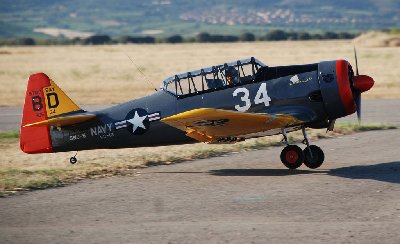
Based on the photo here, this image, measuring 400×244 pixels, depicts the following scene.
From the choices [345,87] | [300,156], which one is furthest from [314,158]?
[345,87]

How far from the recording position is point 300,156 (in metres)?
15.8

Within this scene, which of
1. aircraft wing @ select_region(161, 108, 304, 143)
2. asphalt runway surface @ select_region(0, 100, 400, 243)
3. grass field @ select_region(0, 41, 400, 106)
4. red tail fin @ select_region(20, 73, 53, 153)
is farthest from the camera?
grass field @ select_region(0, 41, 400, 106)

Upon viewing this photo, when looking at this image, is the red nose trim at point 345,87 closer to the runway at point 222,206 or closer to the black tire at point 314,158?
the black tire at point 314,158

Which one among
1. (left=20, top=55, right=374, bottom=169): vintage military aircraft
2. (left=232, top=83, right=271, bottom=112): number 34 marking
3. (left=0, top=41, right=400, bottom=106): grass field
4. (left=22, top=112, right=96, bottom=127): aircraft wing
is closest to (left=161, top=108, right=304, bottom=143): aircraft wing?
(left=20, top=55, right=374, bottom=169): vintage military aircraft

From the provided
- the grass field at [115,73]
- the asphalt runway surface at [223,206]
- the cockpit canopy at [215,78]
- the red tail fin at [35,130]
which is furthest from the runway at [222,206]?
the grass field at [115,73]

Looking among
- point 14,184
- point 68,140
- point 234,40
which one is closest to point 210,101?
point 68,140

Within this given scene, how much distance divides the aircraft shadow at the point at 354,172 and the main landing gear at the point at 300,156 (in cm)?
18

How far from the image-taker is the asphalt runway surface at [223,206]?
11.0m

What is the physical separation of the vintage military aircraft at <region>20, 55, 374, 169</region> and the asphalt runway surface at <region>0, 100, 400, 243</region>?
0.80 metres

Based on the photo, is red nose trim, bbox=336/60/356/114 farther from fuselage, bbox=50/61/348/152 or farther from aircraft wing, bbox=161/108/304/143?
aircraft wing, bbox=161/108/304/143

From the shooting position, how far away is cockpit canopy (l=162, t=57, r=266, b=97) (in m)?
16.1

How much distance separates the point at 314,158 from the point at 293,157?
1.48 feet

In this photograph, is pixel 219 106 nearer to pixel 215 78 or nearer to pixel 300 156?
pixel 215 78

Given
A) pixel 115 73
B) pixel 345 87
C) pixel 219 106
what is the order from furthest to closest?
pixel 115 73, pixel 219 106, pixel 345 87
